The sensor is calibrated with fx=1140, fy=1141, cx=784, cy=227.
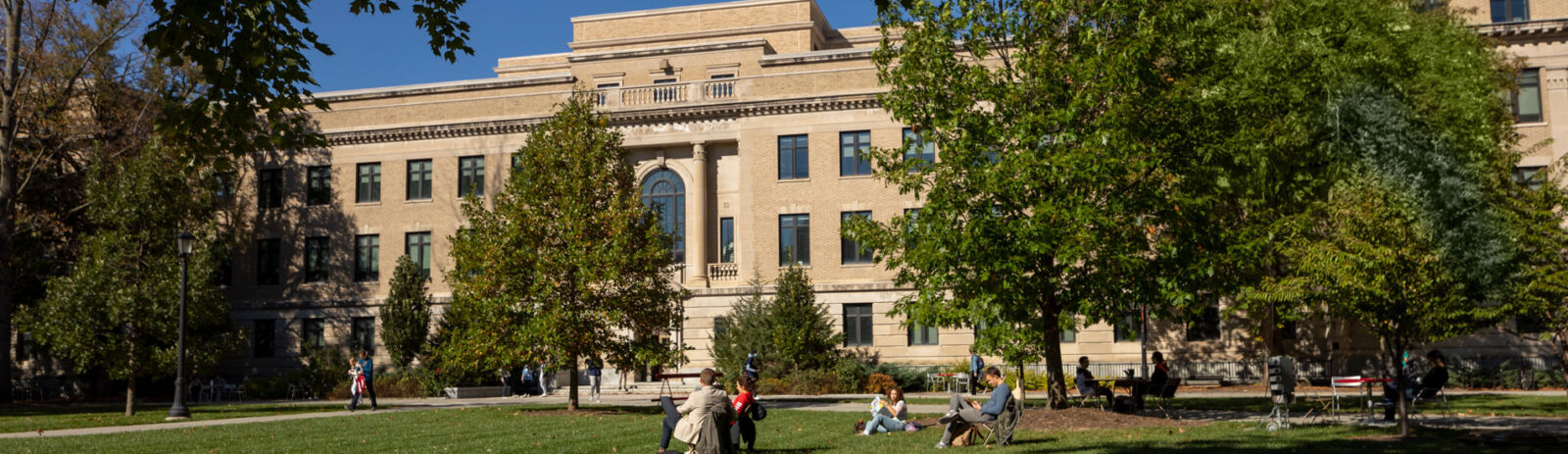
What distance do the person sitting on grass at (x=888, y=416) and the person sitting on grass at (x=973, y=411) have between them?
104 inches

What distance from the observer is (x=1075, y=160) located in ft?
63.9

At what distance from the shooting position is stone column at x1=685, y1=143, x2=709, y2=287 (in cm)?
4392

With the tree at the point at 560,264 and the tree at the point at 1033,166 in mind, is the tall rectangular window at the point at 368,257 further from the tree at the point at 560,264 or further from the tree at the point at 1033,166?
the tree at the point at 1033,166

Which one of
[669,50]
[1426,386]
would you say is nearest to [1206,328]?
[1426,386]

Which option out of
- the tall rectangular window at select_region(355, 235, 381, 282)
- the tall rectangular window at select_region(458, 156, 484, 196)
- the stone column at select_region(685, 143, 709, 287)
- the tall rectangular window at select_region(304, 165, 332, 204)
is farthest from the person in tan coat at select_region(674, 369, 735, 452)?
the tall rectangular window at select_region(304, 165, 332, 204)

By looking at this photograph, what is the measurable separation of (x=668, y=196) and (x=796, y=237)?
5714 mm

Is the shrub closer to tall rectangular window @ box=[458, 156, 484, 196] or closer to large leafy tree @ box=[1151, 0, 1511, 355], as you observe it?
large leafy tree @ box=[1151, 0, 1511, 355]

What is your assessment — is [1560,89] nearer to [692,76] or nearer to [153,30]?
[692,76]

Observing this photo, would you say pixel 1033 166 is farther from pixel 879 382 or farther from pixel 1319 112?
pixel 879 382

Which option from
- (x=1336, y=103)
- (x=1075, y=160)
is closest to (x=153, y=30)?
(x=1075, y=160)

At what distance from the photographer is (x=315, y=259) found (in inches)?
1895

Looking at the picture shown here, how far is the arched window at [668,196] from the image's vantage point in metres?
45.3

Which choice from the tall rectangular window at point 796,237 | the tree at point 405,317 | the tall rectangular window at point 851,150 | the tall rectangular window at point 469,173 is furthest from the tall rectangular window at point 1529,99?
the tree at point 405,317

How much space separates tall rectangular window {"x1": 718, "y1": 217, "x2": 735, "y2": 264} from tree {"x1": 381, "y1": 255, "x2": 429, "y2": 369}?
11.5 meters
